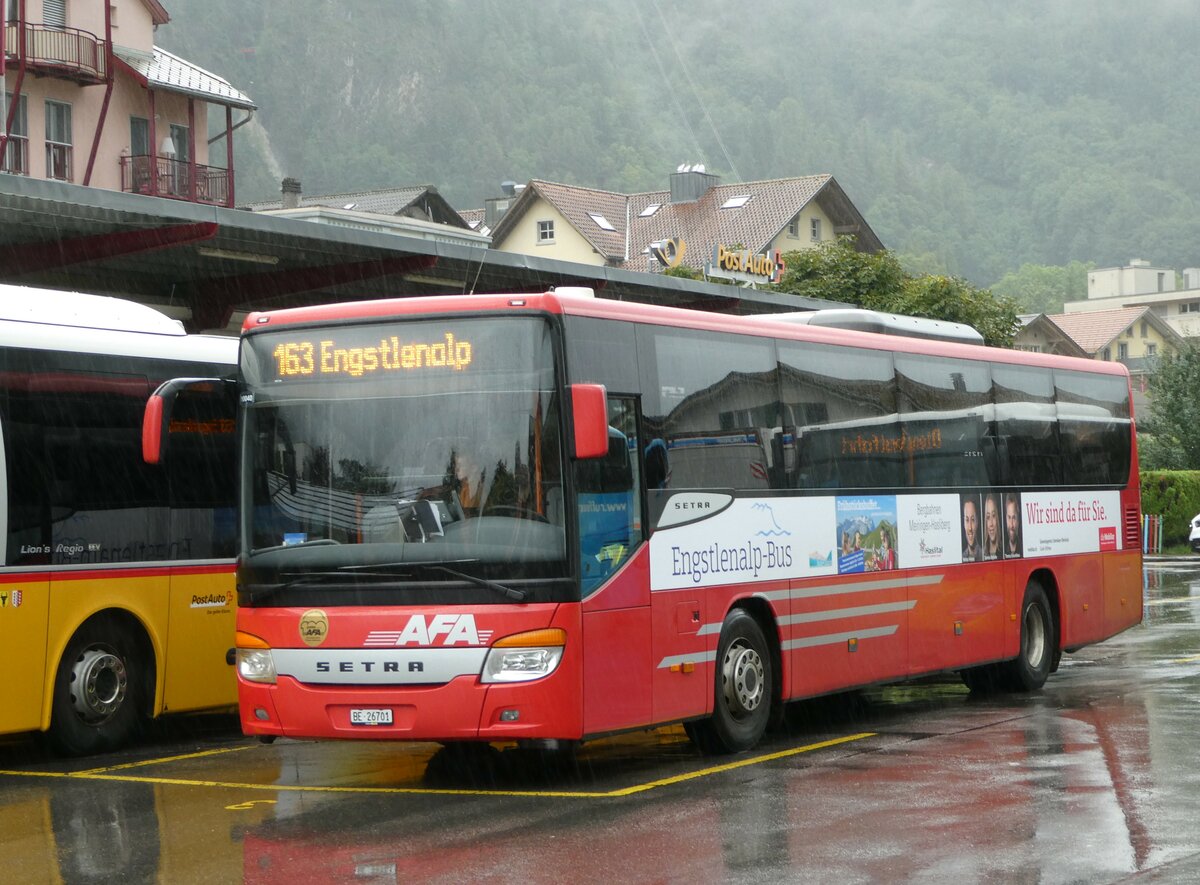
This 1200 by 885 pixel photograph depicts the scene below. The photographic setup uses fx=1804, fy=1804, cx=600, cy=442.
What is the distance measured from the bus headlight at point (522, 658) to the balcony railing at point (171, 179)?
3645cm

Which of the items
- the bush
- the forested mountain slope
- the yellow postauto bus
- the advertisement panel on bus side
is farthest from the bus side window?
the forested mountain slope

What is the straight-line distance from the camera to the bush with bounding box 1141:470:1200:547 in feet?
156

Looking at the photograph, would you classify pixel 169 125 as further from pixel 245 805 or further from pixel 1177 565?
pixel 245 805

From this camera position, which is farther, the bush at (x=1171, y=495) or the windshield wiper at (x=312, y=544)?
the bush at (x=1171, y=495)

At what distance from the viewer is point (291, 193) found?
213 feet

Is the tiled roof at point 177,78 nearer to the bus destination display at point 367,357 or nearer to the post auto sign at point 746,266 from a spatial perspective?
the post auto sign at point 746,266

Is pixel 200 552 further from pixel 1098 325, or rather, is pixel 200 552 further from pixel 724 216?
pixel 1098 325

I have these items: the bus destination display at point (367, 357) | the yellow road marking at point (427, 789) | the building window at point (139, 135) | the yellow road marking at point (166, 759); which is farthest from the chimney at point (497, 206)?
the bus destination display at point (367, 357)

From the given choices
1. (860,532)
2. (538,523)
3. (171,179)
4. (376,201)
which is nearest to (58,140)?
(171,179)

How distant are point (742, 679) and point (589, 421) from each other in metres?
2.80

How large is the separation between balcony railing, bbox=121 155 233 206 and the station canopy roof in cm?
1868

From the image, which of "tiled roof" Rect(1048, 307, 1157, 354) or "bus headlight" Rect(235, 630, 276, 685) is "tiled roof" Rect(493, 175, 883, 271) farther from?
"bus headlight" Rect(235, 630, 276, 685)

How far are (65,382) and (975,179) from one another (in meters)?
168

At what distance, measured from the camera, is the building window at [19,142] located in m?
41.2
